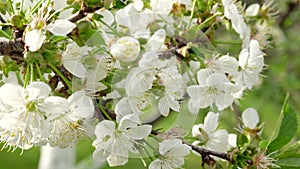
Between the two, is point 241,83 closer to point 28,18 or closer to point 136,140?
point 136,140

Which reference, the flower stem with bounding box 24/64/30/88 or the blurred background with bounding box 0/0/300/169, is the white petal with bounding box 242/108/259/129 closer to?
the flower stem with bounding box 24/64/30/88

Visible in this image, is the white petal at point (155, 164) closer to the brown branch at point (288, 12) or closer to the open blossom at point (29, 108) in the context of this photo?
the open blossom at point (29, 108)

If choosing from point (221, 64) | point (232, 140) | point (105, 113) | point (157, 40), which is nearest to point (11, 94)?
point (105, 113)

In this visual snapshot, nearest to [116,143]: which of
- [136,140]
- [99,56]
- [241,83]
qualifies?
[136,140]

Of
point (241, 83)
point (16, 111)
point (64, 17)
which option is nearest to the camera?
point (16, 111)

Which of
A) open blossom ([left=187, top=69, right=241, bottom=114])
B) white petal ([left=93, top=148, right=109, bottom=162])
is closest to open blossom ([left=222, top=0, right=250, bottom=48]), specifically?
open blossom ([left=187, top=69, right=241, bottom=114])

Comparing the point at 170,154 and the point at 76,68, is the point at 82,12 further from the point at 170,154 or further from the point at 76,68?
the point at 170,154
